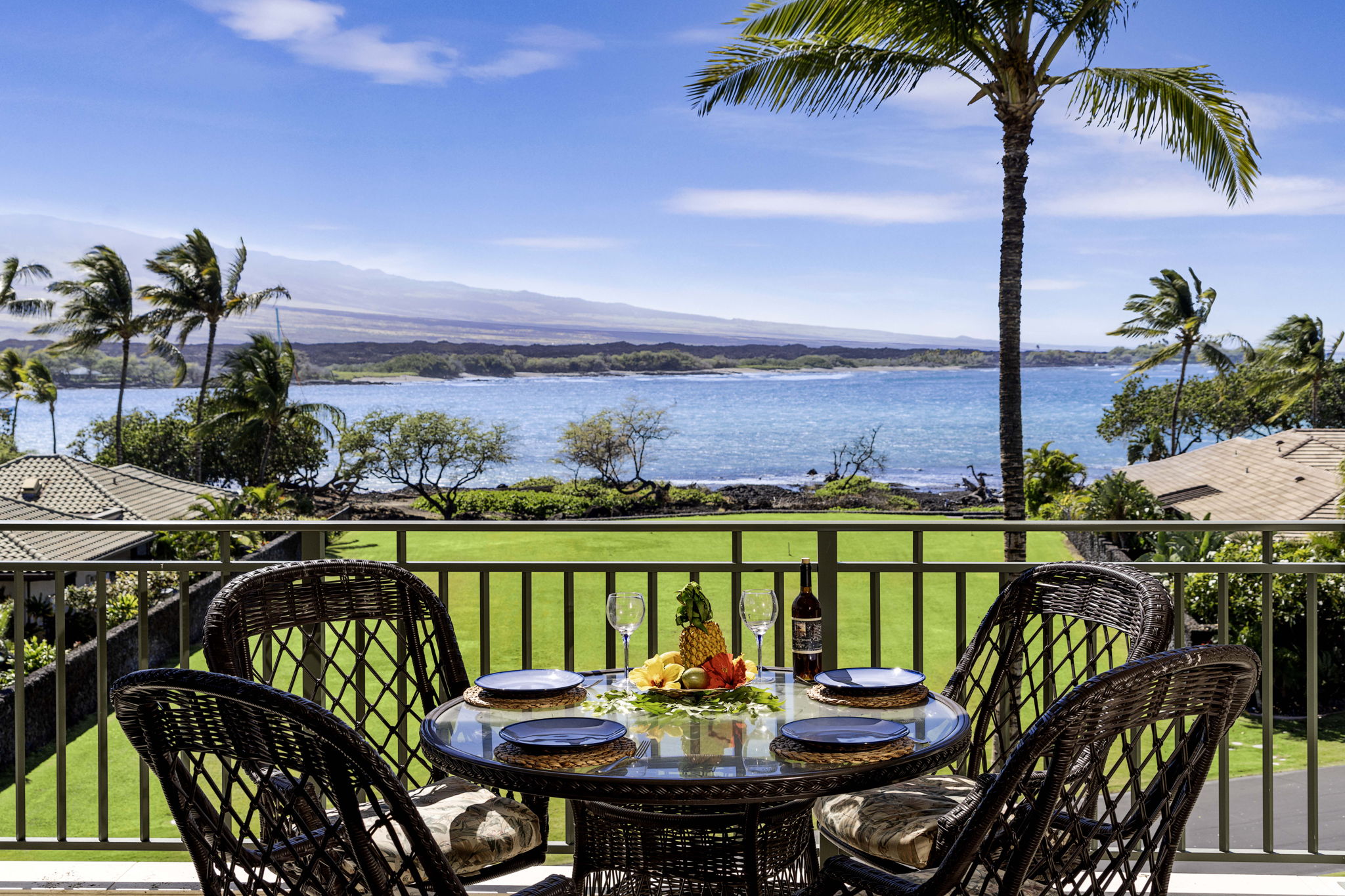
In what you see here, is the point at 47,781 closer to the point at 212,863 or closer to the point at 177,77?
the point at 212,863

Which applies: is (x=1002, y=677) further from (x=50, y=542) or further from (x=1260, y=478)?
(x=50, y=542)

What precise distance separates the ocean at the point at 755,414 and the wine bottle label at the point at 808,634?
181ft

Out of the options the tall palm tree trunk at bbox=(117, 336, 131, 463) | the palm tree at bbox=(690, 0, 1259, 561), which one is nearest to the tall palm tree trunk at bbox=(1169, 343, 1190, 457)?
the palm tree at bbox=(690, 0, 1259, 561)

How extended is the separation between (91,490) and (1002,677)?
1202 inches

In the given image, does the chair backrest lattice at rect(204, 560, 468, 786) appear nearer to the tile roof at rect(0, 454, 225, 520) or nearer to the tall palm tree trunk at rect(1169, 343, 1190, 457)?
the tile roof at rect(0, 454, 225, 520)

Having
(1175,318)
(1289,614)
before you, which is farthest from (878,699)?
(1175,318)

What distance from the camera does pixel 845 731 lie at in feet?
6.09

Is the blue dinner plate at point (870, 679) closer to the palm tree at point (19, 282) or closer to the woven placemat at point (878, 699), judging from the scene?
the woven placemat at point (878, 699)

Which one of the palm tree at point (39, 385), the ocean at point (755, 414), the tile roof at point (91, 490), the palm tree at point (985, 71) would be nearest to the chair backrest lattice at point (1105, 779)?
the palm tree at point (985, 71)

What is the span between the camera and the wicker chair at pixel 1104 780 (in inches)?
52.1

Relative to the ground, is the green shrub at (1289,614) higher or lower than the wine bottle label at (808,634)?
lower

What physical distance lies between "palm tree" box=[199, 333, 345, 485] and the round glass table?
4387 centimetres

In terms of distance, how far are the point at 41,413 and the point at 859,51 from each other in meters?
71.3

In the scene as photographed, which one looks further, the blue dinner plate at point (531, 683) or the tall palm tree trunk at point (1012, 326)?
the tall palm tree trunk at point (1012, 326)
